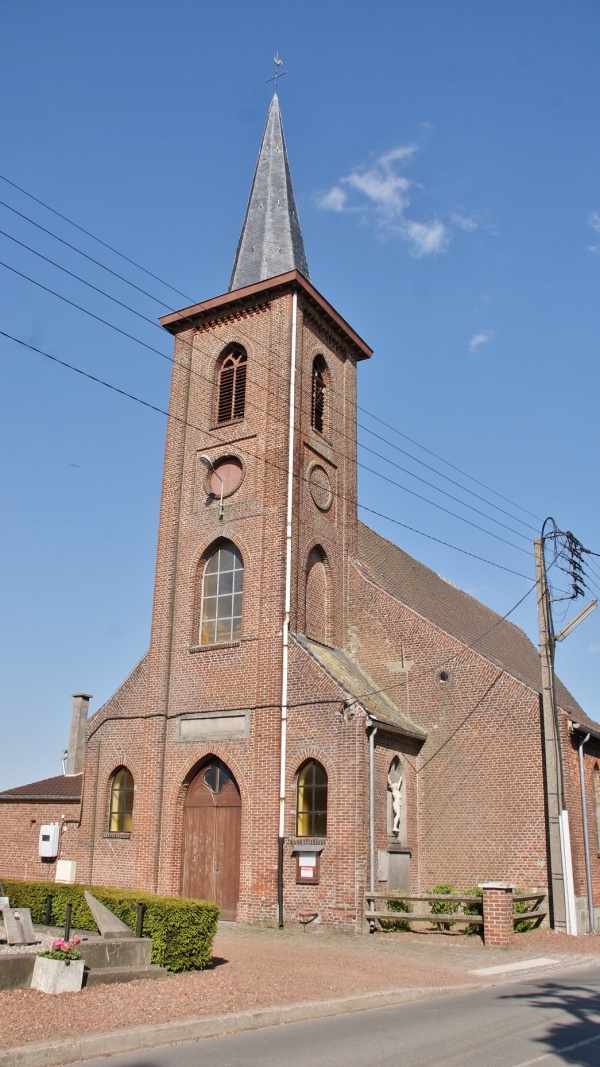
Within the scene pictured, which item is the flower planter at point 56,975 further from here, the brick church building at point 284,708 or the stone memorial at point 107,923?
the brick church building at point 284,708

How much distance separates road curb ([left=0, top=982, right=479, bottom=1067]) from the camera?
7234 millimetres

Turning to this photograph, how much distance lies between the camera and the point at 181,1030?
27.1 ft

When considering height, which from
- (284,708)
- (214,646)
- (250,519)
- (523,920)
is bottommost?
(523,920)

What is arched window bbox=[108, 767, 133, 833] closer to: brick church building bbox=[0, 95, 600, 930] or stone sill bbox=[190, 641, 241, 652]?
brick church building bbox=[0, 95, 600, 930]

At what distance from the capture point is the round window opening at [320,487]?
74.7 feet

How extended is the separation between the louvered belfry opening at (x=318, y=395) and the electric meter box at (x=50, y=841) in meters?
12.5

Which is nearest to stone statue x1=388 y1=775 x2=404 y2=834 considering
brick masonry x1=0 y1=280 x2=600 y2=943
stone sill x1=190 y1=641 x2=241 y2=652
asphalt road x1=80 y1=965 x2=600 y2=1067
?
brick masonry x1=0 y1=280 x2=600 y2=943

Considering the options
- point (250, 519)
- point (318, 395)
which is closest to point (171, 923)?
point (250, 519)

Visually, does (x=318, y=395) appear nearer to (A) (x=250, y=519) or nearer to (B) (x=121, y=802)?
(A) (x=250, y=519)

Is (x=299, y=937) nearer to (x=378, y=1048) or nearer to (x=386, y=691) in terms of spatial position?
(x=386, y=691)

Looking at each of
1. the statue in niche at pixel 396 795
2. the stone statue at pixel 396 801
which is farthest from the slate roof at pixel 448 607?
the stone statue at pixel 396 801

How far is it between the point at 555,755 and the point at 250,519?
28.7ft

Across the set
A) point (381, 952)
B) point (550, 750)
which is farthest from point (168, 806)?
point (550, 750)

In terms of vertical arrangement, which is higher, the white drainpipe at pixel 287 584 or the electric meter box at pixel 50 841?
the white drainpipe at pixel 287 584
